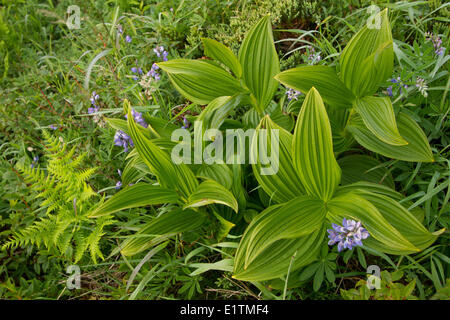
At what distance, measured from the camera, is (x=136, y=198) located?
1.91 metres

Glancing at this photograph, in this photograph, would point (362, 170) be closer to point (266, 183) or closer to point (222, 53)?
point (266, 183)

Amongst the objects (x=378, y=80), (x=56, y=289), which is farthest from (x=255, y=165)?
(x=56, y=289)

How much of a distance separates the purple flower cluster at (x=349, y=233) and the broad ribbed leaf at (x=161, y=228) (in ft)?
2.35

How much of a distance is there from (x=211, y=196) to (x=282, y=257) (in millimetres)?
394

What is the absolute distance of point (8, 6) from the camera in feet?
13.5

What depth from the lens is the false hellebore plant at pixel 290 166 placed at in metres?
1.66

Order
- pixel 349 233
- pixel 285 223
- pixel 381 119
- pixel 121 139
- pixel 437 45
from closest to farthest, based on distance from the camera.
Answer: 1. pixel 349 233
2. pixel 285 223
3. pixel 381 119
4. pixel 437 45
5. pixel 121 139

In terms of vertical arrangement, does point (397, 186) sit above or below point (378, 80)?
below

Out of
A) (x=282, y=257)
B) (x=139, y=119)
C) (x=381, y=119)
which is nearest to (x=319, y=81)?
(x=381, y=119)

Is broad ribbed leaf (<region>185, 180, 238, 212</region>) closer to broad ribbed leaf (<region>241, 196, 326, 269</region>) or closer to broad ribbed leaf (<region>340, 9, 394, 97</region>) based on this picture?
broad ribbed leaf (<region>241, 196, 326, 269</region>)

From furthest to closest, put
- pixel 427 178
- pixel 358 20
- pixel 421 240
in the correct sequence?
pixel 358 20 → pixel 427 178 → pixel 421 240

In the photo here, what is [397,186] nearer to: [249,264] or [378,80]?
[378,80]

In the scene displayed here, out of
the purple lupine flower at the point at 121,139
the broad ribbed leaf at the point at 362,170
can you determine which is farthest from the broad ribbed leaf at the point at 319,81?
the purple lupine flower at the point at 121,139

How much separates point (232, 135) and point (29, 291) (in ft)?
4.64
